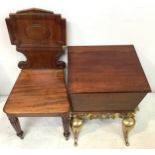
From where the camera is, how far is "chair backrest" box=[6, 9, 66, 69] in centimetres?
121

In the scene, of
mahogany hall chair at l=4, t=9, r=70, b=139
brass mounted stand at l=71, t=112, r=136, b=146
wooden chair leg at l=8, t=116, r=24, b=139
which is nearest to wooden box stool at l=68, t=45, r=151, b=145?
brass mounted stand at l=71, t=112, r=136, b=146

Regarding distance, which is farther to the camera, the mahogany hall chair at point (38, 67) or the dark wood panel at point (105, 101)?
the mahogany hall chair at point (38, 67)

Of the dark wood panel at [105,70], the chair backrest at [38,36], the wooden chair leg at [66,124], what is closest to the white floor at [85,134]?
the wooden chair leg at [66,124]

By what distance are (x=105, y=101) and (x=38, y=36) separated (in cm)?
Result: 58

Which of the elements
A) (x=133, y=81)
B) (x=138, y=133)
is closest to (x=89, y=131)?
(x=138, y=133)

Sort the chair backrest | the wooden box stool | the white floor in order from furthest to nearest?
1. the white floor
2. the chair backrest
3. the wooden box stool

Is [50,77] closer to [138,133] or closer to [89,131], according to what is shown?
[89,131]

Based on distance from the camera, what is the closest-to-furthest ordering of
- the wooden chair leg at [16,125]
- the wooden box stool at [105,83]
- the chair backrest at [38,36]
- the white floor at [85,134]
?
the wooden box stool at [105,83], the chair backrest at [38,36], the wooden chair leg at [16,125], the white floor at [85,134]

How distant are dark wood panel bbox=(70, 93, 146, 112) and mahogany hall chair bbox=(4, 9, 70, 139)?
0.13m

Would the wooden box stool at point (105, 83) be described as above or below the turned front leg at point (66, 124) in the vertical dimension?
above

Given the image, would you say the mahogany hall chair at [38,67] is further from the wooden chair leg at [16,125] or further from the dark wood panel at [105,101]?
the dark wood panel at [105,101]

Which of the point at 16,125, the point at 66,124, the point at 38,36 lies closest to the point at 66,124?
the point at 66,124

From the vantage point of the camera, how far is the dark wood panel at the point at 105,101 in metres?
1.08

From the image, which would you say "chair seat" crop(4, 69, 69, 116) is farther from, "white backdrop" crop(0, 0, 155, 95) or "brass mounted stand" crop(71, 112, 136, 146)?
"white backdrop" crop(0, 0, 155, 95)
